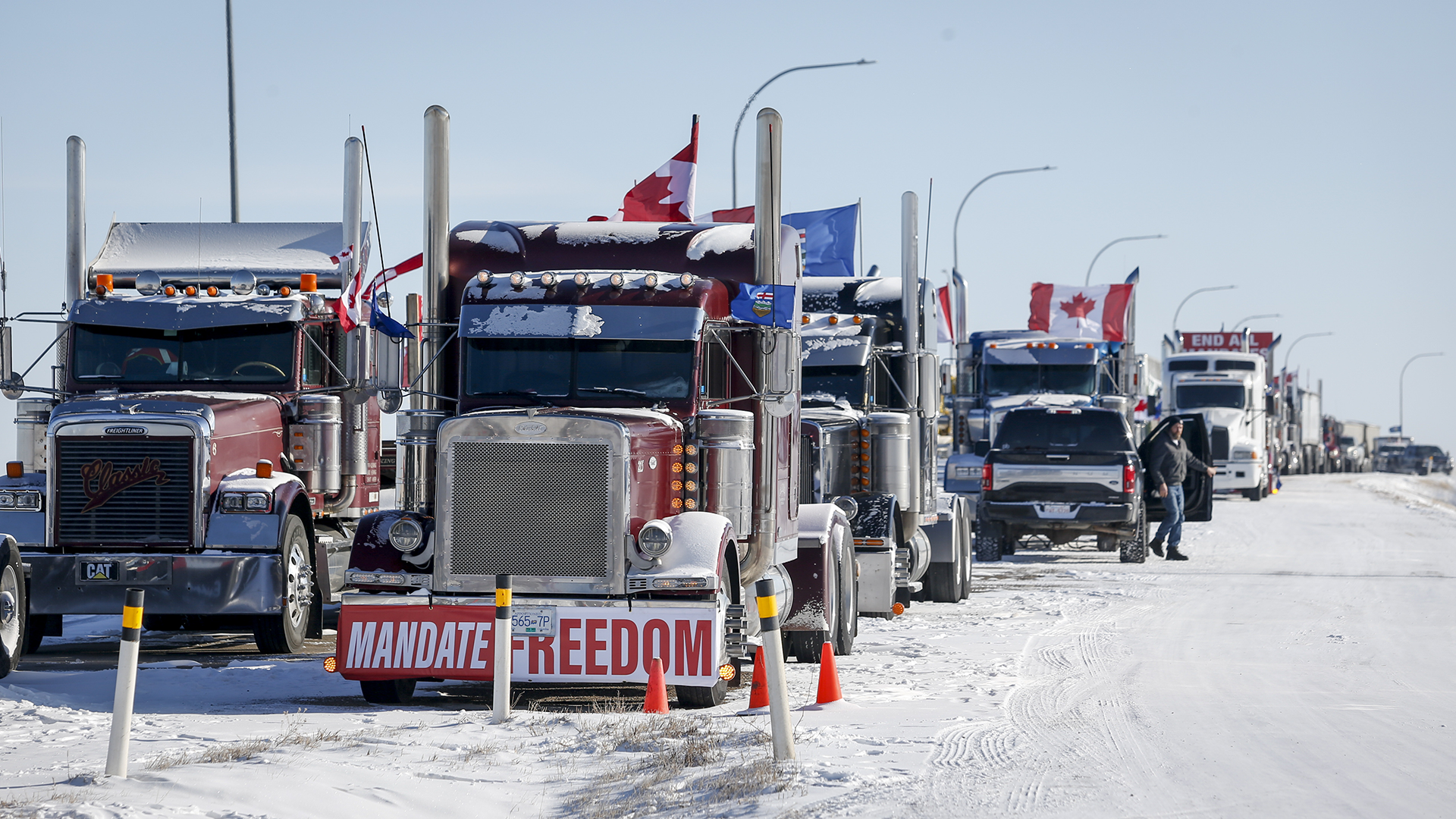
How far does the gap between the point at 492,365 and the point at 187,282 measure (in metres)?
5.35

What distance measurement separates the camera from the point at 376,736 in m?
9.11

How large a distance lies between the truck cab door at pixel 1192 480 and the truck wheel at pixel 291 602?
14095 mm

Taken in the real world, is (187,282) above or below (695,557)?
above

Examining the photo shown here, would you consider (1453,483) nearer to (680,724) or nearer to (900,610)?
(900,610)

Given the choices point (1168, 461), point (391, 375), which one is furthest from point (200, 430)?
point (1168, 461)

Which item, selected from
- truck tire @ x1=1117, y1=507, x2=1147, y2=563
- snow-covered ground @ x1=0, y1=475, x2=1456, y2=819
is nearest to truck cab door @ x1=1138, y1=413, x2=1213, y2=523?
truck tire @ x1=1117, y1=507, x2=1147, y2=563

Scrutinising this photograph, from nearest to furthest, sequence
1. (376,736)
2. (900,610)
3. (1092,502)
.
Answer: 1. (376,736)
2. (900,610)
3. (1092,502)

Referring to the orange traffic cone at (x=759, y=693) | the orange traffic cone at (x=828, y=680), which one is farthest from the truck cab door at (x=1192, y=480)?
the orange traffic cone at (x=759, y=693)

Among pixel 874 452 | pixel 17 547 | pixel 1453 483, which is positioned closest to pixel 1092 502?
pixel 874 452

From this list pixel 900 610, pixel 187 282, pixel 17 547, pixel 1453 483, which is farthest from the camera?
pixel 1453 483

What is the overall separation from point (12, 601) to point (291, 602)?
214 cm

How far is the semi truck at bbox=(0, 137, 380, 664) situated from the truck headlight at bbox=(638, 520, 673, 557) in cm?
424

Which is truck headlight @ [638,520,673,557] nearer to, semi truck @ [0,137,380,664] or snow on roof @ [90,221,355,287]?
semi truck @ [0,137,380,664]

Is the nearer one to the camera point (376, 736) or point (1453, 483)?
point (376, 736)
